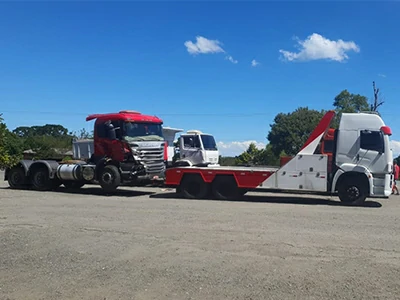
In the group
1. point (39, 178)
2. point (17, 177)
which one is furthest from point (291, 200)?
point (17, 177)

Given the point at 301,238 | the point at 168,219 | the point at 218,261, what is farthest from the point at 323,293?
the point at 168,219

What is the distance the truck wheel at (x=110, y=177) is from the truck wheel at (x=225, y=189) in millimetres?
3988

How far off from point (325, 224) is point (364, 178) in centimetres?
518

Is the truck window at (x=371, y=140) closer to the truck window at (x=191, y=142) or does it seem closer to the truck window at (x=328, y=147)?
the truck window at (x=328, y=147)

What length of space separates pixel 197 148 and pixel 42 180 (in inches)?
294

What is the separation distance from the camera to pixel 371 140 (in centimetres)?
1553

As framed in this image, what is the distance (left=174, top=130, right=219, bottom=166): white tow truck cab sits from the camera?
2144cm

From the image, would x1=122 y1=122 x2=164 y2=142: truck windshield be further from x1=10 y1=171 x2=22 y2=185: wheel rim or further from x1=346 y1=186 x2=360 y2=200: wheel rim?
x1=346 y1=186 x2=360 y2=200: wheel rim

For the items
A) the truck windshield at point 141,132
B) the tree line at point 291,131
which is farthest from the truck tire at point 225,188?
the tree line at point 291,131

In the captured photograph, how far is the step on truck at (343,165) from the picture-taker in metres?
15.4

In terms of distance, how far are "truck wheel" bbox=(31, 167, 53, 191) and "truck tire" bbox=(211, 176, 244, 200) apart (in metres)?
8.18

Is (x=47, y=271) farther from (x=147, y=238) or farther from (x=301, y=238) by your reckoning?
(x=301, y=238)

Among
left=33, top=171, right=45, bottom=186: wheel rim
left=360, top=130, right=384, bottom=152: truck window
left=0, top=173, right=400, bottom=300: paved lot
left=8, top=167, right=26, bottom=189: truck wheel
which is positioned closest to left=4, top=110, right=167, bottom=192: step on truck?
left=33, top=171, right=45, bottom=186: wheel rim

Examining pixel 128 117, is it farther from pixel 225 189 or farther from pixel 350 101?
pixel 350 101
